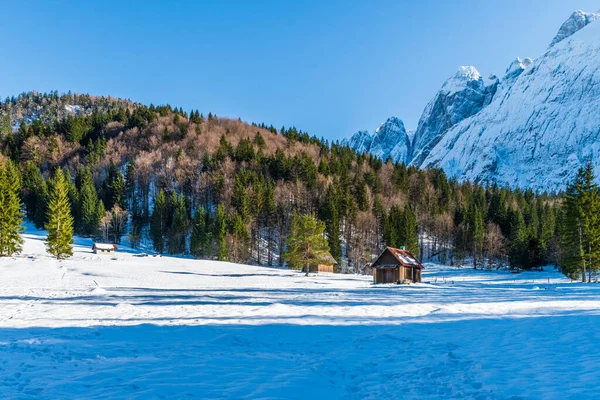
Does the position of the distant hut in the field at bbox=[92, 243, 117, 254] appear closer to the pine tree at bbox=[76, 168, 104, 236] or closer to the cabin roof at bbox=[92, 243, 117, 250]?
the cabin roof at bbox=[92, 243, 117, 250]

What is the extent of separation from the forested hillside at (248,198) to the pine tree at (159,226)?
0.36 meters

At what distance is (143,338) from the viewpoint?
13141mm

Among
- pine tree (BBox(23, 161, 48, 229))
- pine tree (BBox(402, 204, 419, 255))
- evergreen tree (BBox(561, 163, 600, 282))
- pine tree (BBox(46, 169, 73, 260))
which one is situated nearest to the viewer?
evergreen tree (BBox(561, 163, 600, 282))

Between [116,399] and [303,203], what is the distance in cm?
9393

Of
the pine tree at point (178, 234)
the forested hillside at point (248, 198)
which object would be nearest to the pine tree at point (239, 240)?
the forested hillside at point (248, 198)

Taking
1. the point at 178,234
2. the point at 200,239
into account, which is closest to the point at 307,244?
the point at 200,239

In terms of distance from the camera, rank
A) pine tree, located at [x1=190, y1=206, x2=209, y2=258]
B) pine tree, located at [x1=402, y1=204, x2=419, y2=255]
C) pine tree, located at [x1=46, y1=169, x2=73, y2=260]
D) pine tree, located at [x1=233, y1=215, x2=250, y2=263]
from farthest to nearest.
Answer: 1. pine tree, located at [x1=402, y1=204, x2=419, y2=255]
2. pine tree, located at [x1=233, y1=215, x2=250, y2=263]
3. pine tree, located at [x1=190, y1=206, x2=209, y2=258]
4. pine tree, located at [x1=46, y1=169, x2=73, y2=260]

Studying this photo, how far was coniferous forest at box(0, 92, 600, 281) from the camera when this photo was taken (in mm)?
81062

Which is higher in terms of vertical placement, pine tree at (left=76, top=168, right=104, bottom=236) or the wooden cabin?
pine tree at (left=76, top=168, right=104, bottom=236)

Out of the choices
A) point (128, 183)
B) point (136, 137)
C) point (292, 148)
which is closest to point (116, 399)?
point (128, 183)

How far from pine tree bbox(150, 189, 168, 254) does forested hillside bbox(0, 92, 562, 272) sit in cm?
36

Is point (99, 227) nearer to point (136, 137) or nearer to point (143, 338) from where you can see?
point (136, 137)

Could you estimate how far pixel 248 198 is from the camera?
9269 cm

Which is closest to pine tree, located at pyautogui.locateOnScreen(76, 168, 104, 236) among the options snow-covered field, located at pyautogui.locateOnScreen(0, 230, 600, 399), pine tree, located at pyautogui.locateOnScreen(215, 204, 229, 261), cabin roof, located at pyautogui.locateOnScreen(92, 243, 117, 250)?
cabin roof, located at pyautogui.locateOnScreen(92, 243, 117, 250)
